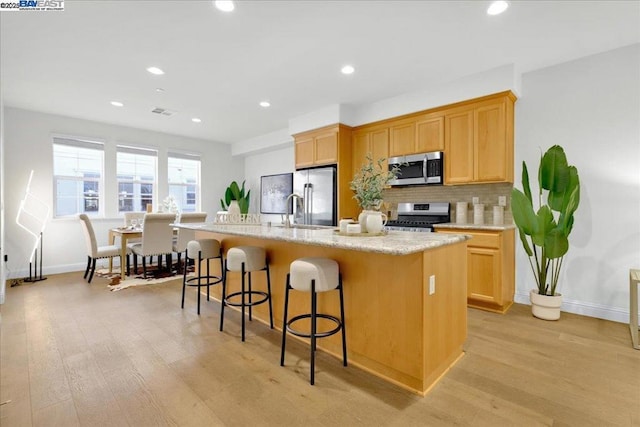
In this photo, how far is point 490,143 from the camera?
345cm

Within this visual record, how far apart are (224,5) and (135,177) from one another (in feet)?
15.9

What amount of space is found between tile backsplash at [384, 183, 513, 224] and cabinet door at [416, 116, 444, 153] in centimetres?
58

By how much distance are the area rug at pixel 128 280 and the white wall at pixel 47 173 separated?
73 centimetres

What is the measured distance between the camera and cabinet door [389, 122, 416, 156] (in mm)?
4133

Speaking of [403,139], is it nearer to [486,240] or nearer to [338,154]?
[338,154]

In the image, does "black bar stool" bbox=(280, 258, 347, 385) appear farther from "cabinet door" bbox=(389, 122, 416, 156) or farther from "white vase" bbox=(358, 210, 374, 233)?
"cabinet door" bbox=(389, 122, 416, 156)

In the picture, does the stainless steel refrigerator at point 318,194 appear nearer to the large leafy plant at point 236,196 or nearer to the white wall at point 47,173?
the large leafy plant at point 236,196

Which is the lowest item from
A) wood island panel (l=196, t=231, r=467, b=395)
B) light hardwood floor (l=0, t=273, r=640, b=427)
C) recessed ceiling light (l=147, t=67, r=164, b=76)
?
light hardwood floor (l=0, t=273, r=640, b=427)

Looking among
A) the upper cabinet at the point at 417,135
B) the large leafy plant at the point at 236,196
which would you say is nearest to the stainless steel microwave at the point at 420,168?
the upper cabinet at the point at 417,135

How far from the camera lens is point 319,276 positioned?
1.97 metres

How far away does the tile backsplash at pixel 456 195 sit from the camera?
12.0 feet

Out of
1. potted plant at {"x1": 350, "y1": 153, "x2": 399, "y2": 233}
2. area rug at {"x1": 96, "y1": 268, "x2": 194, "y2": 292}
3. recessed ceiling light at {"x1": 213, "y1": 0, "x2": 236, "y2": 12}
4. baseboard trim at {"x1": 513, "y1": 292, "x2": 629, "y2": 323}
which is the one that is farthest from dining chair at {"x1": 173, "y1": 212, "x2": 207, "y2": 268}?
baseboard trim at {"x1": 513, "y1": 292, "x2": 629, "y2": 323}

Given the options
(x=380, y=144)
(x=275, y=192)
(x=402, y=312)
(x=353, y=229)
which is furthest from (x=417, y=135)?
(x=275, y=192)

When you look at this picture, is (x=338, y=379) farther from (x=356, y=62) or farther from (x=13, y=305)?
(x=13, y=305)
